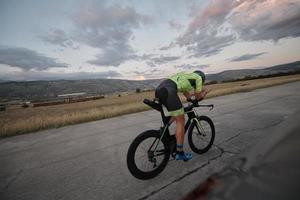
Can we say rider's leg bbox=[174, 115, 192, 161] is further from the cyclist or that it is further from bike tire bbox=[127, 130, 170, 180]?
bike tire bbox=[127, 130, 170, 180]

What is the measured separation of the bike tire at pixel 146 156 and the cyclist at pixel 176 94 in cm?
26

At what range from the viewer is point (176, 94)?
11.5 feet

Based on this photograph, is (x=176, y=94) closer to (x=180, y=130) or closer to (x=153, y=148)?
(x=180, y=130)

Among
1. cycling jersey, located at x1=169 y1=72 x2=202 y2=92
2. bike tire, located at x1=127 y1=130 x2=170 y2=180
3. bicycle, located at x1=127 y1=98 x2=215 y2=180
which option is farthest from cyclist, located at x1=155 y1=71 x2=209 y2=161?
bike tire, located at x1=127 y1=130 x2=170 y2=180

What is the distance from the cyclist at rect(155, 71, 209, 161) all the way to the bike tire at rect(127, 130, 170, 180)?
26 cm

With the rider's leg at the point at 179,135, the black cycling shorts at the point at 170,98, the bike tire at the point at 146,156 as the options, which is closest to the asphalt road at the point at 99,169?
the bike tire at the point at 146,156

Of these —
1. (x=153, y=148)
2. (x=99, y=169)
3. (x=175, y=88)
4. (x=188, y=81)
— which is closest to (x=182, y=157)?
(x=153, y=148)

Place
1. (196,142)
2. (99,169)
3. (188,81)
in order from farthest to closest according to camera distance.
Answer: (196,142) → (99,169) → (188,81)

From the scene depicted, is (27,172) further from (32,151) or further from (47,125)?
(47,125)

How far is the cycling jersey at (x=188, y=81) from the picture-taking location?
353cm

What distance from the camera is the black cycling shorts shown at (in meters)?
3.43

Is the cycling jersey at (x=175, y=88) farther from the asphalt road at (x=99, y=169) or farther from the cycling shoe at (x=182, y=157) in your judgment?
the asphalt road at (x=99, y=169)

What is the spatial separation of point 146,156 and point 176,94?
130cm

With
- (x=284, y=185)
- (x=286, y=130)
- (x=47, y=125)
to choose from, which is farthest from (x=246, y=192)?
(x=47, y=125)
